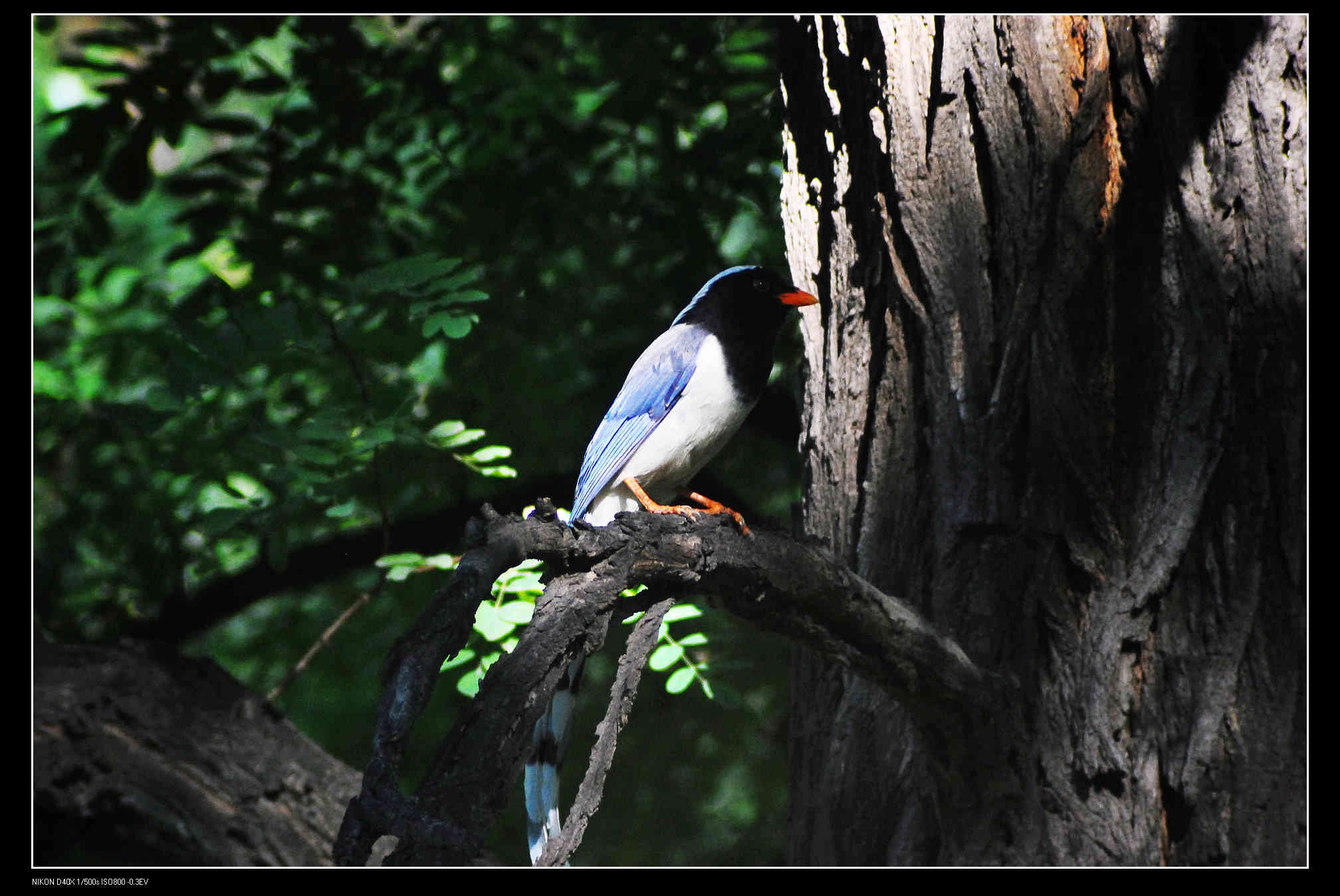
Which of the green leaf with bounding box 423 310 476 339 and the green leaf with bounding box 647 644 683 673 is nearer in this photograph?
→ the green leaf with bounding box 423 310 476 339

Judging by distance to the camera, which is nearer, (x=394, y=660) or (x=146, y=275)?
(x=394, y=660)

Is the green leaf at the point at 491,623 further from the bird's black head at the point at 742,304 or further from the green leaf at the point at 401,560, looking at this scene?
the bird's black head at the point at 742,304

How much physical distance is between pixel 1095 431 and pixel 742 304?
1773mm

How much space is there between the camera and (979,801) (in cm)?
240

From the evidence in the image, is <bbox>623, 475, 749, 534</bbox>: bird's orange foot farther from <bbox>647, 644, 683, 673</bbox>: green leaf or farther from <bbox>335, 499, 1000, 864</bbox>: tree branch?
<bbox>335, 499, 1000, 864</bbox>: tree branch

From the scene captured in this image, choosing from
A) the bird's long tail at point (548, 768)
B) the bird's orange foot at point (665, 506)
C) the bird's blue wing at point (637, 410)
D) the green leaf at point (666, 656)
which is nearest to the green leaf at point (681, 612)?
the green leaf at point (666, 656)

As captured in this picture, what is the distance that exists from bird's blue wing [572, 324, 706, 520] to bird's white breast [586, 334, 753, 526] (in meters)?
0.03

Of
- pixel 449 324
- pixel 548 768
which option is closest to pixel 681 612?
pixel 548 768

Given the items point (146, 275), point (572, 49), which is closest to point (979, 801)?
point (572, 49)

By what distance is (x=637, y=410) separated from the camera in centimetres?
382

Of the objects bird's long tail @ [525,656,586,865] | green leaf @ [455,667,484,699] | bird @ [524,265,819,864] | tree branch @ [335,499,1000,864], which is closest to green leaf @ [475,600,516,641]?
green leaf @ [455,667,484,699]

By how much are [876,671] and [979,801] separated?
15.7 inches

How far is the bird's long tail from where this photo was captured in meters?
2.70

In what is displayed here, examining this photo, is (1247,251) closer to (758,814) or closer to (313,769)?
(313,769)
